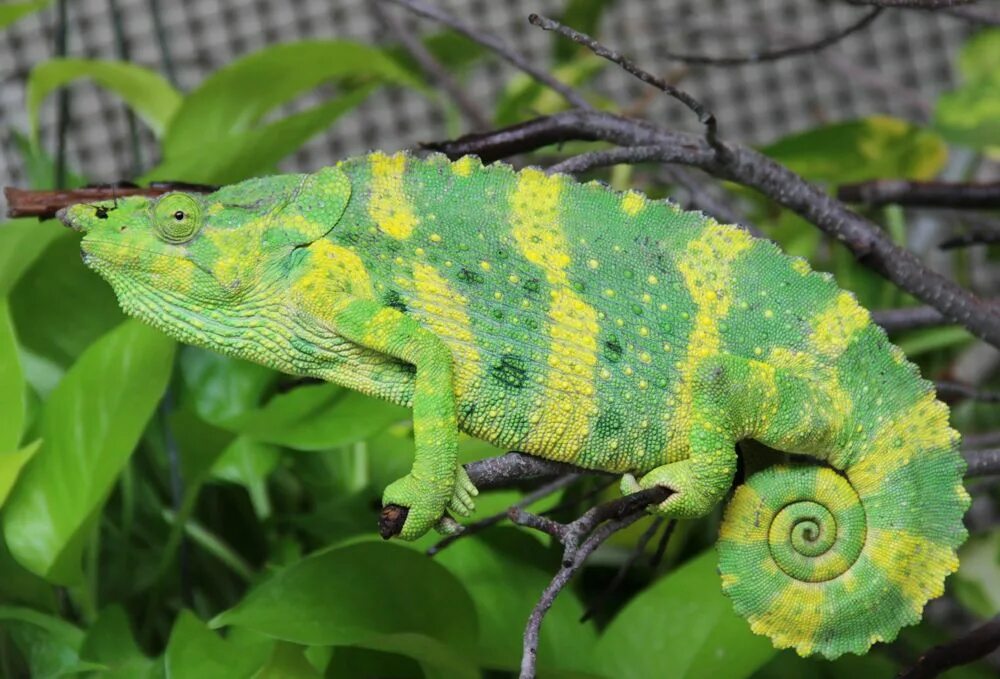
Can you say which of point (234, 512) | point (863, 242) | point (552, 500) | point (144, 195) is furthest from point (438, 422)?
point (234, 512)

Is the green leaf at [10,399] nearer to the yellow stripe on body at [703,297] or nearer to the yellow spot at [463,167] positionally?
the yellow spot at [463,167]

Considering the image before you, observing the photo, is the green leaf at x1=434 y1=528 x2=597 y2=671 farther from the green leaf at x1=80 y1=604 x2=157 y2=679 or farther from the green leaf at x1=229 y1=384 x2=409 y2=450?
the green leaf at x1=80 y1=604 x2=157 y2=679

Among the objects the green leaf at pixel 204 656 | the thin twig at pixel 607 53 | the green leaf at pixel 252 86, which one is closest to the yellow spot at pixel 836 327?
the thin twig at pixel 607 53

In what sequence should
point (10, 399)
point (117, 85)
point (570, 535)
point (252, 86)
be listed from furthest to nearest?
point (117, 85), point (252, 86), point (10, 399), point (570, 535)

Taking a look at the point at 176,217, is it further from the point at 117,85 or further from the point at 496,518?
the point at 117,85

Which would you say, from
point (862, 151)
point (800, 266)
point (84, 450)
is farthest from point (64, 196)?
point (862, 151)

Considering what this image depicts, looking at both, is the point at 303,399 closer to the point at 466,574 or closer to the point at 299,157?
the point at 466,574

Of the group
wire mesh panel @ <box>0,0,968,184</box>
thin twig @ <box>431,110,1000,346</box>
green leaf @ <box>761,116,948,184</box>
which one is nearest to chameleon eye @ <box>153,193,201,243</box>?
thin twig @ <box>431,110,1000,346</box>
